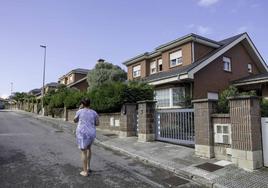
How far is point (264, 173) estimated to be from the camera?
594 cm

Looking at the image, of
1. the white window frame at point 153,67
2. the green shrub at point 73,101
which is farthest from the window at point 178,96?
the green shrub at point 73,101

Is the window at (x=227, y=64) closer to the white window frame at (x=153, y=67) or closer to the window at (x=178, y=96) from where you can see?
the window at (x=178, y=96)

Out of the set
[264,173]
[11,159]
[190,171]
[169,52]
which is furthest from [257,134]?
[169,52]

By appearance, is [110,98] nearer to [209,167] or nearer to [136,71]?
[209,167]

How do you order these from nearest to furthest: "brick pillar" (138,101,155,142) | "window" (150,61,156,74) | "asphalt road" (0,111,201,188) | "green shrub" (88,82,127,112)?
1. "asphalt road" (0,111,201,188)
2. "brick pillar" (138,101,155,142)
3. "green shrub" (88,82,127,112)
4. "window" (150,61,156,74)

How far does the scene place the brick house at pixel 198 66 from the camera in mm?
16297

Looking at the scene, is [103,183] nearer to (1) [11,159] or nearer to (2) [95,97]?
(1) [11,159]

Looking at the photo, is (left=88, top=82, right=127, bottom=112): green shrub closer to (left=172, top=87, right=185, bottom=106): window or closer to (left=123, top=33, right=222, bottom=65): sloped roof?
(left=172, top=87, right=185, bottom=106): window

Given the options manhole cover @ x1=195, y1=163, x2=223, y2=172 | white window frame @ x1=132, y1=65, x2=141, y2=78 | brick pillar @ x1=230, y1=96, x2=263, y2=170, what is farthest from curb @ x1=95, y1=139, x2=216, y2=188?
white window frame @ x1=132, y1=65, x2=141, y2=78

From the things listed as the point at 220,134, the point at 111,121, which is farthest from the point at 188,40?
the point at 220,134

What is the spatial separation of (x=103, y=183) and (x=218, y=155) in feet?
12.2

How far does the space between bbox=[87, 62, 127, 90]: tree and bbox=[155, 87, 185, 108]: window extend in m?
9.96

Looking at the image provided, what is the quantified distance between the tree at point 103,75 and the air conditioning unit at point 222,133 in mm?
19986

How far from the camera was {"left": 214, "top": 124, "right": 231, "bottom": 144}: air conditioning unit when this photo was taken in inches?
276
